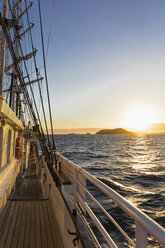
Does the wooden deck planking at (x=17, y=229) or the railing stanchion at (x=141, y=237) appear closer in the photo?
the railing stanchion at (x=141, y=237)

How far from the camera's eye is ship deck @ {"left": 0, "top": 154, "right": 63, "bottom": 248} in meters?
3.66

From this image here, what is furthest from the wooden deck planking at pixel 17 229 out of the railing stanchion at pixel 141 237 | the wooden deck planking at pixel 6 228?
the railing stanchion at pixel 141 237

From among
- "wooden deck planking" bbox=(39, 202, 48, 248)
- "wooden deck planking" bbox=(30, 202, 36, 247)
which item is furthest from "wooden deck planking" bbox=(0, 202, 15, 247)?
"wooden deck planking" bbox=(39, 202, 48, 248)

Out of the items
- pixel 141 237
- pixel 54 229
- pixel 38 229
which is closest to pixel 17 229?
pixel 38 229

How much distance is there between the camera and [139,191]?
45.2ft

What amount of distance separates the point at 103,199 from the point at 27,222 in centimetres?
795

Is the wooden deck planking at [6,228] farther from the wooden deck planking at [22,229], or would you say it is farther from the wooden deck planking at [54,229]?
the wooden deck planking at [54,229]

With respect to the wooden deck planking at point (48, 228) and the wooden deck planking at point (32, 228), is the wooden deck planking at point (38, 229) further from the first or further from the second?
the wooden deck planking at point (48, 228)

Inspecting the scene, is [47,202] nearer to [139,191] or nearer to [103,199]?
[103,199]

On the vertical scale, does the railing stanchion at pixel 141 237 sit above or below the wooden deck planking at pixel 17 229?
above

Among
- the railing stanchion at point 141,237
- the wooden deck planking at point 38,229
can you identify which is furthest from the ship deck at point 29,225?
the railing stanchion at point 141,237

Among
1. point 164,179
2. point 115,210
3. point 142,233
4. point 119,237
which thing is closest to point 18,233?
point 142,233

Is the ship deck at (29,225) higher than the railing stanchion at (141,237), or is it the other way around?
the railing stanchion at (141,237)

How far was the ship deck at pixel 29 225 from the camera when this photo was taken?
3.66m
